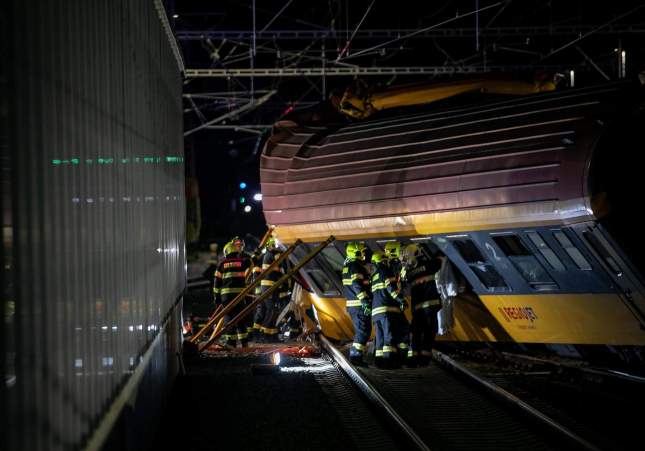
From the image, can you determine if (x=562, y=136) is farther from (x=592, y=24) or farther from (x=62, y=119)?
(x=592, y=24)

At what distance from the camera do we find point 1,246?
2.75 meters

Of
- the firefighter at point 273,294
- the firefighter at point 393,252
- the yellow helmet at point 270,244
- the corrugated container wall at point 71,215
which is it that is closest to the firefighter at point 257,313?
the firefighter at point 273,294

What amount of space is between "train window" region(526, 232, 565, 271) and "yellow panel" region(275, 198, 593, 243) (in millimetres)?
173

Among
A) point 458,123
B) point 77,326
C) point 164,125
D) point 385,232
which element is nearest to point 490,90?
point 458,123

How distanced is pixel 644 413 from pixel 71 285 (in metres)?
6.61

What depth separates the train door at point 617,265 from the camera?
9672 millimetres

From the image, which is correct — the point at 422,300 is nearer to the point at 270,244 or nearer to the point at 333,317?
the point at 333,317

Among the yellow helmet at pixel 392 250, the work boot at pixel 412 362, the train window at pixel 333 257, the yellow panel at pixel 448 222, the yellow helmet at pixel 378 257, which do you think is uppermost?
the yellow panel at pixel 448 222

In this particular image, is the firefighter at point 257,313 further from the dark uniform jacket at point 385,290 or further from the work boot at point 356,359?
the dark uniform jacket at point 385,290

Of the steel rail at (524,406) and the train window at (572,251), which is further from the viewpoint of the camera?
the train window at (572,251)

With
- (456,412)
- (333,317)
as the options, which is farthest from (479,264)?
(333,317)

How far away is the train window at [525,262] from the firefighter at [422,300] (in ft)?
3.84

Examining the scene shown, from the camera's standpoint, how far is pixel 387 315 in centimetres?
1201

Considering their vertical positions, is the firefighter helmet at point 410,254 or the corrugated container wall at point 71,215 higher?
the corrugated container wall at point 71,215
